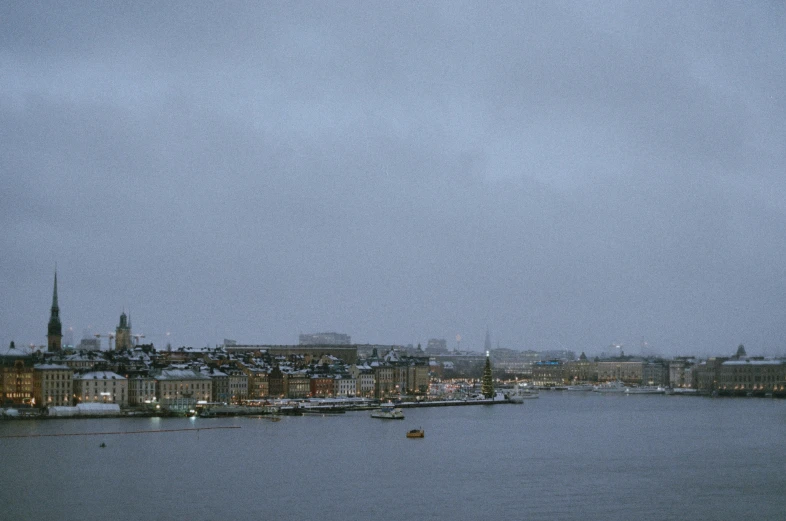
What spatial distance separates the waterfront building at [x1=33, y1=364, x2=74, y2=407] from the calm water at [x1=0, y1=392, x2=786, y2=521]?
716 cm

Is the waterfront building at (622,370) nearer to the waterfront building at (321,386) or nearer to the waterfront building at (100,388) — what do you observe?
the waterfront building at (321,386)

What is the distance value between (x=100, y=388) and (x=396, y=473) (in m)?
24.8

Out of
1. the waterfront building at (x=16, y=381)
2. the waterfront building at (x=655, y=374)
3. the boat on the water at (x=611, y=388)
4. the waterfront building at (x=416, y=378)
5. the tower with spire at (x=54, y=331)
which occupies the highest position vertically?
the tower with spire at (x=54, y=331)

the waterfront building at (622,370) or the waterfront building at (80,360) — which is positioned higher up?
the waterfront building at (80,360)

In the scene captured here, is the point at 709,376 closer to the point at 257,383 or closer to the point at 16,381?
the point at 257,383

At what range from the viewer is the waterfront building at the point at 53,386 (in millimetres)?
41500

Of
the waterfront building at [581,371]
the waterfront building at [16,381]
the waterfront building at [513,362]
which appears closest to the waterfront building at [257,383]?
the waterfront building at [16,381]

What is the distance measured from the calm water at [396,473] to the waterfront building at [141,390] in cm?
791

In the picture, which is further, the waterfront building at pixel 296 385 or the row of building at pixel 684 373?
the row of building at pixel 684 373

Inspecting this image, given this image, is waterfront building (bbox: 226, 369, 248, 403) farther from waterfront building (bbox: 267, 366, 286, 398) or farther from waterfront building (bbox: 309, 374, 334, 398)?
waterfront building (bbox: 309, 374, 334, 398)

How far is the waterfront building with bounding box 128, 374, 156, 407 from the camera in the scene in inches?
1692

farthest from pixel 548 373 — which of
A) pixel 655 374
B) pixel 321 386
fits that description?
pixel 321 386

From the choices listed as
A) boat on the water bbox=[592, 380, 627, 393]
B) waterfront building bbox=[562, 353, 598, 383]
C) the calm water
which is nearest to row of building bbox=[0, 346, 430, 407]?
the calm water

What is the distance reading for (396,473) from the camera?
2178cm
